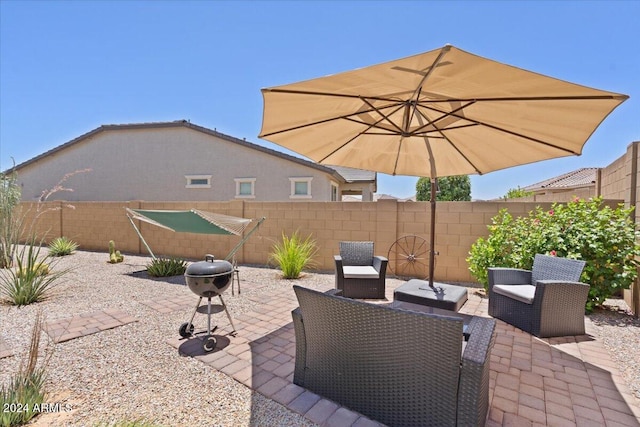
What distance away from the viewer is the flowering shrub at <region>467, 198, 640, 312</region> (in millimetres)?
3852

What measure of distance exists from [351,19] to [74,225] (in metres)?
11.3

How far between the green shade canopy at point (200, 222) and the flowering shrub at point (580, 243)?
4303mm

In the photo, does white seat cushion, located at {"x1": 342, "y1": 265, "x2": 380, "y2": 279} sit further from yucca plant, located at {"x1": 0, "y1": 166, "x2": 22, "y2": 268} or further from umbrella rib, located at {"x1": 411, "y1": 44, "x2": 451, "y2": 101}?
yucca plant, located at {"x1": 0, "y1": 166, "x2": 22, "y2": 268}

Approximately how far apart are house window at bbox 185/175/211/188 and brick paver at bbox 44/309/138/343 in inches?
393

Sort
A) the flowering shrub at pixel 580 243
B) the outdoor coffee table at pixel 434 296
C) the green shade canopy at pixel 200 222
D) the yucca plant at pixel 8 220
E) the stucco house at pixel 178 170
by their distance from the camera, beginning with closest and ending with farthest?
the outdoor coffee table at pixel 434 296 < the flowering shrub at pixel 580 243 < the green shade canopy at pixel 200 222 < the yucca plant at pixel 8 220 < the stucco house at pixel 178 170

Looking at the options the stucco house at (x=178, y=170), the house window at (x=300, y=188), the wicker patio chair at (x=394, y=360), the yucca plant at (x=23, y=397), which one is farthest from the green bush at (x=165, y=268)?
the house window at (x=300, y=188)

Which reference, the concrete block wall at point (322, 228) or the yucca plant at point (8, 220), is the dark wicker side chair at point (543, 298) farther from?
the yucca plant at point (8, 220)

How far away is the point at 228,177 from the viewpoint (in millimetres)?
12953

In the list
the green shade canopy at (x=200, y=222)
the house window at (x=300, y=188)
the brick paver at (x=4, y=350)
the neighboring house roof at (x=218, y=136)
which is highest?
the neighboring house roof at (x=218, y=136)

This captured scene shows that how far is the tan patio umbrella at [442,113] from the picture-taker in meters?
2.18

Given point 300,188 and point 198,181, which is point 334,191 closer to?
point 300,188

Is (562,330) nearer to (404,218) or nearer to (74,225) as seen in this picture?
(404,218)

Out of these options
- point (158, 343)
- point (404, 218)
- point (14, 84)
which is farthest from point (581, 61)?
point (14, 84)

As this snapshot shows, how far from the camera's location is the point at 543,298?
321cm
